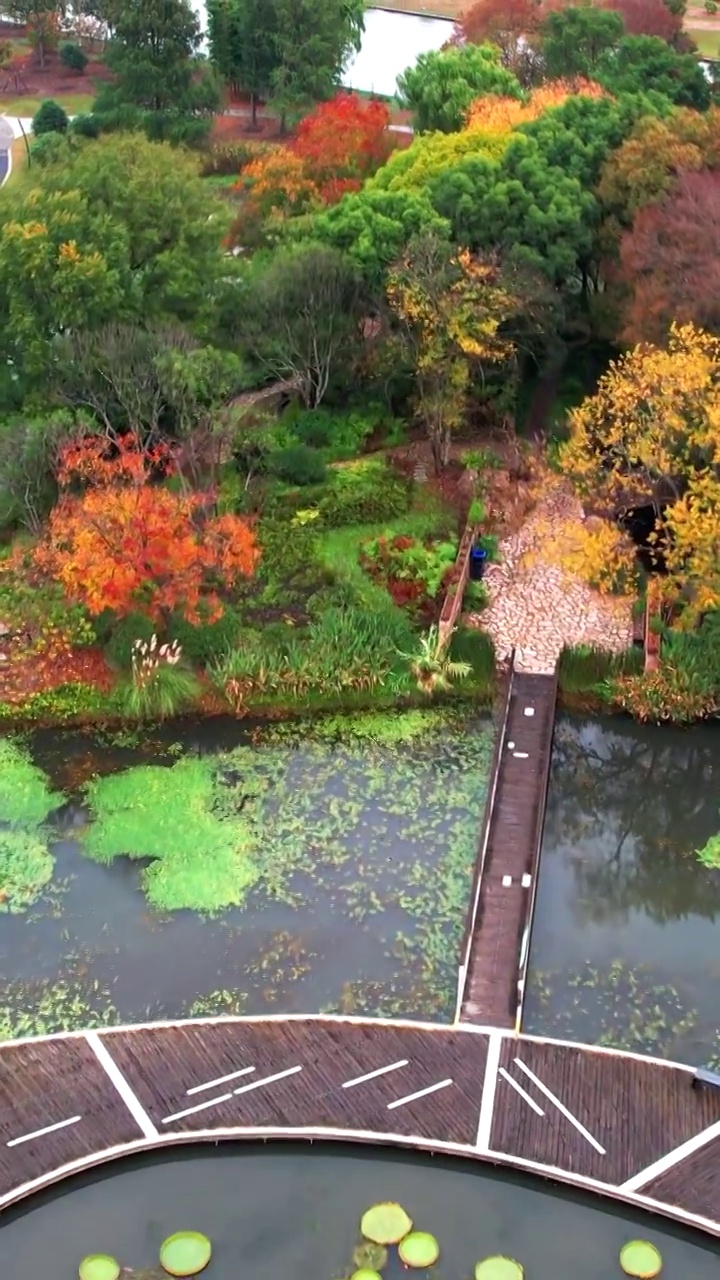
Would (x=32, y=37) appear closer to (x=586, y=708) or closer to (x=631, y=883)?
(x=586, y=708)

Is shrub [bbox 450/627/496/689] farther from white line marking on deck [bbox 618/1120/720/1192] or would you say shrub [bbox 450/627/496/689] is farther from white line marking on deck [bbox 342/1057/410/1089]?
white line marking on deck [bbox 618/1120/720/1192]

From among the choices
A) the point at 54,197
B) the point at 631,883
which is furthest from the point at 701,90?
the point at 631,883

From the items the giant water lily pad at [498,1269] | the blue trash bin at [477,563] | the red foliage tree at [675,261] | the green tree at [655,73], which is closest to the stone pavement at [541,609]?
the blue trash bin at [477,563]

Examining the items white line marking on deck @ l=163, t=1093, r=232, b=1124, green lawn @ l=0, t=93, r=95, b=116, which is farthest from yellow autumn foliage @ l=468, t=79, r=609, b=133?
green lawn @ l=0, t=93, r=95, b=116

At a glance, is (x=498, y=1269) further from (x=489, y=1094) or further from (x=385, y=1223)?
(x=489, y=1094)

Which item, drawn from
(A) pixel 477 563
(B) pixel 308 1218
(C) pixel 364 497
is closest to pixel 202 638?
(A) pixel 477 563
